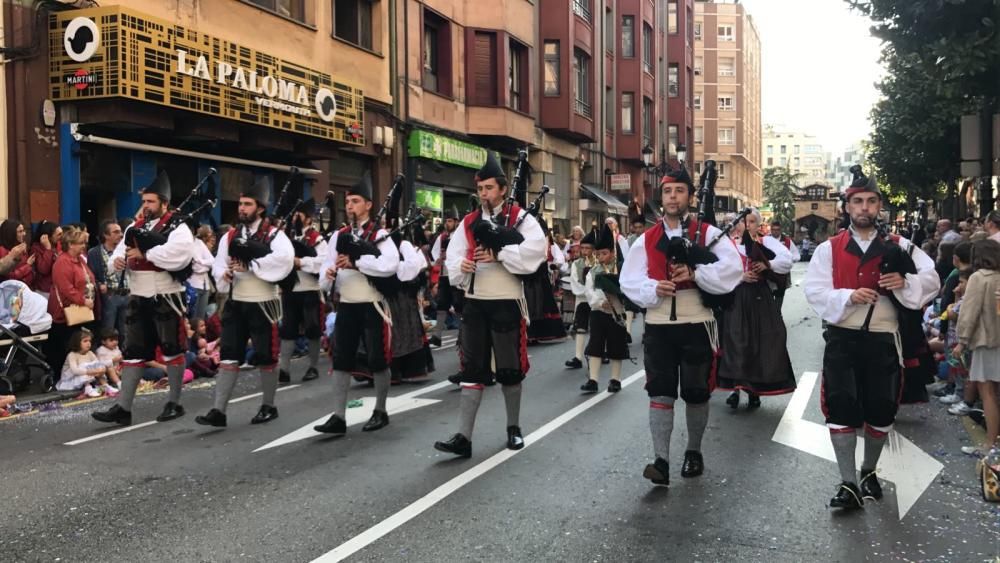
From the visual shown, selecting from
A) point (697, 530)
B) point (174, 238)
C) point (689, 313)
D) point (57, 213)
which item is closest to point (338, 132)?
point (57, 213)

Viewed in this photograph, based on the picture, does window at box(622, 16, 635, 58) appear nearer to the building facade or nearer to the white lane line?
the white lane line

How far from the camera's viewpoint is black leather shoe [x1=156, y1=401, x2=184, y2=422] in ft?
27.1

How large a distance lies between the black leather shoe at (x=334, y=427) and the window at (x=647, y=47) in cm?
3803

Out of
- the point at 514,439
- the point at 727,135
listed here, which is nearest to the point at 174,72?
the point at 514,439

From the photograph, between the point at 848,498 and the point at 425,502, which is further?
the point at 425,502

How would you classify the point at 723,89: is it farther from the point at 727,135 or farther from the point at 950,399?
the point at 950,399

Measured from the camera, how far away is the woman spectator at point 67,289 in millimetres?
10437

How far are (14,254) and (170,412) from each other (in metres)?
3.33

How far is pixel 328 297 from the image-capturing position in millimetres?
12812

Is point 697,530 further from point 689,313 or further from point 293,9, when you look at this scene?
point 293,9

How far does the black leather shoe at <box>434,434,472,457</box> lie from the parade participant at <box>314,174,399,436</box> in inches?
47.6

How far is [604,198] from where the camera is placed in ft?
115

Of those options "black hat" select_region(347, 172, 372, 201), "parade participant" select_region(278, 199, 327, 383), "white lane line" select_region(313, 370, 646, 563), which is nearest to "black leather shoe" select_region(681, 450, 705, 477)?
"white lane line" select_region(313, 370, 646, 563)

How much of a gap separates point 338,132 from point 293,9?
2.83 metres
